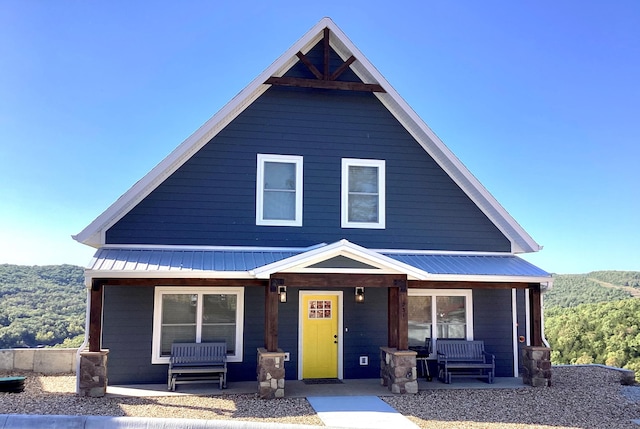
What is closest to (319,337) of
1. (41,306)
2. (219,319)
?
(219,319)

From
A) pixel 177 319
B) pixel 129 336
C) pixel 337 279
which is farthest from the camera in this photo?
pixel 177 319

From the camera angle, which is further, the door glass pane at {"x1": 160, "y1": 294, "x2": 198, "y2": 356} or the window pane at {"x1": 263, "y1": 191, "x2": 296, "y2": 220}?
the window pane at {"x1": 263, "y1": 191, "x2": 296, "y2": 220}

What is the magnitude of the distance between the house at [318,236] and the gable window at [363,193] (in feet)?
0.10

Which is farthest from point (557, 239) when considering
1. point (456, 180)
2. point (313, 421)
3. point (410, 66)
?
point (313, 421)

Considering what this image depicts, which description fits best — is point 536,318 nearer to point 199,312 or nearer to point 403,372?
point 403,372

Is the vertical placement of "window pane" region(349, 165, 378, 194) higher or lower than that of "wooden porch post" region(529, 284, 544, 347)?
higher

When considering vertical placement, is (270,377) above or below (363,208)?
below

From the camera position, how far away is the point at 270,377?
30.6 feet

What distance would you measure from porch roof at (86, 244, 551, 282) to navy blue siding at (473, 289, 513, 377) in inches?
36.6

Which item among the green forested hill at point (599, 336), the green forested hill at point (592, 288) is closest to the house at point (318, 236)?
the green forested hill at point (599, 336)

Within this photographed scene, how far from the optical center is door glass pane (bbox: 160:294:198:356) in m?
10.8

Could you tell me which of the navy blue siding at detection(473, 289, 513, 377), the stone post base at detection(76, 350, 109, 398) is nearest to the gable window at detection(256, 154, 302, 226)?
the stone post base at detection(76, 350, 109, 398)

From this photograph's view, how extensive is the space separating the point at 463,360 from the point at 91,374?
23.7ft

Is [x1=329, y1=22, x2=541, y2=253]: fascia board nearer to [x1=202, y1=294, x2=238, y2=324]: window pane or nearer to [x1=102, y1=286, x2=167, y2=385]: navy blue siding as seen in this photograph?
[x1=202, y1=294, x2=238, y2=324]: window pane
